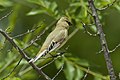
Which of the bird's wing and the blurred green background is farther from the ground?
the bird's wing

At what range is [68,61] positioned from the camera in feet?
17.5

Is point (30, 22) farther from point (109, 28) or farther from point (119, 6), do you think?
point (119, 6)

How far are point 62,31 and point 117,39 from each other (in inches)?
107

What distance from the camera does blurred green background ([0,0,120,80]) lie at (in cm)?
477

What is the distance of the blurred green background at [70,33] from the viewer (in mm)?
4766

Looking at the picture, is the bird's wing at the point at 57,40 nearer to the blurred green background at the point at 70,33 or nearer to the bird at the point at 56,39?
the bird at the point at 56,39

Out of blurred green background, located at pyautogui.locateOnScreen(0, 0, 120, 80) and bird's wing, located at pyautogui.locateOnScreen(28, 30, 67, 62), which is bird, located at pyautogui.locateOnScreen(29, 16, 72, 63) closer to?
bird's wing, located at pyautogui.locateOnScreen(28, 30, 67, 62)

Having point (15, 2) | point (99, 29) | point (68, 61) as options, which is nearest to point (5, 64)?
point (68, 61)

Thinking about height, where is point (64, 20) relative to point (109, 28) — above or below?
above

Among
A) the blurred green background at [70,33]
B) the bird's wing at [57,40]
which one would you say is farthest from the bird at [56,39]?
the blurred green background at [70,33]

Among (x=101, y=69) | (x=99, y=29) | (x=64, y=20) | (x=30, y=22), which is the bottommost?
(x=101, y=69)

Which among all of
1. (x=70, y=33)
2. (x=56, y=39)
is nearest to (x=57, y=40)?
(x=56, y=39)

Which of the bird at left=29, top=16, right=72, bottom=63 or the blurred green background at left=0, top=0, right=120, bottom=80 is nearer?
the bird at left=29, top=16, right=72, bottom=63

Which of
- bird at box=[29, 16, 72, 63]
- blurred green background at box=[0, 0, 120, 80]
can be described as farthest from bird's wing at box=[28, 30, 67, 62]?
blurred green background at box=[0, 0, 120, 80]
